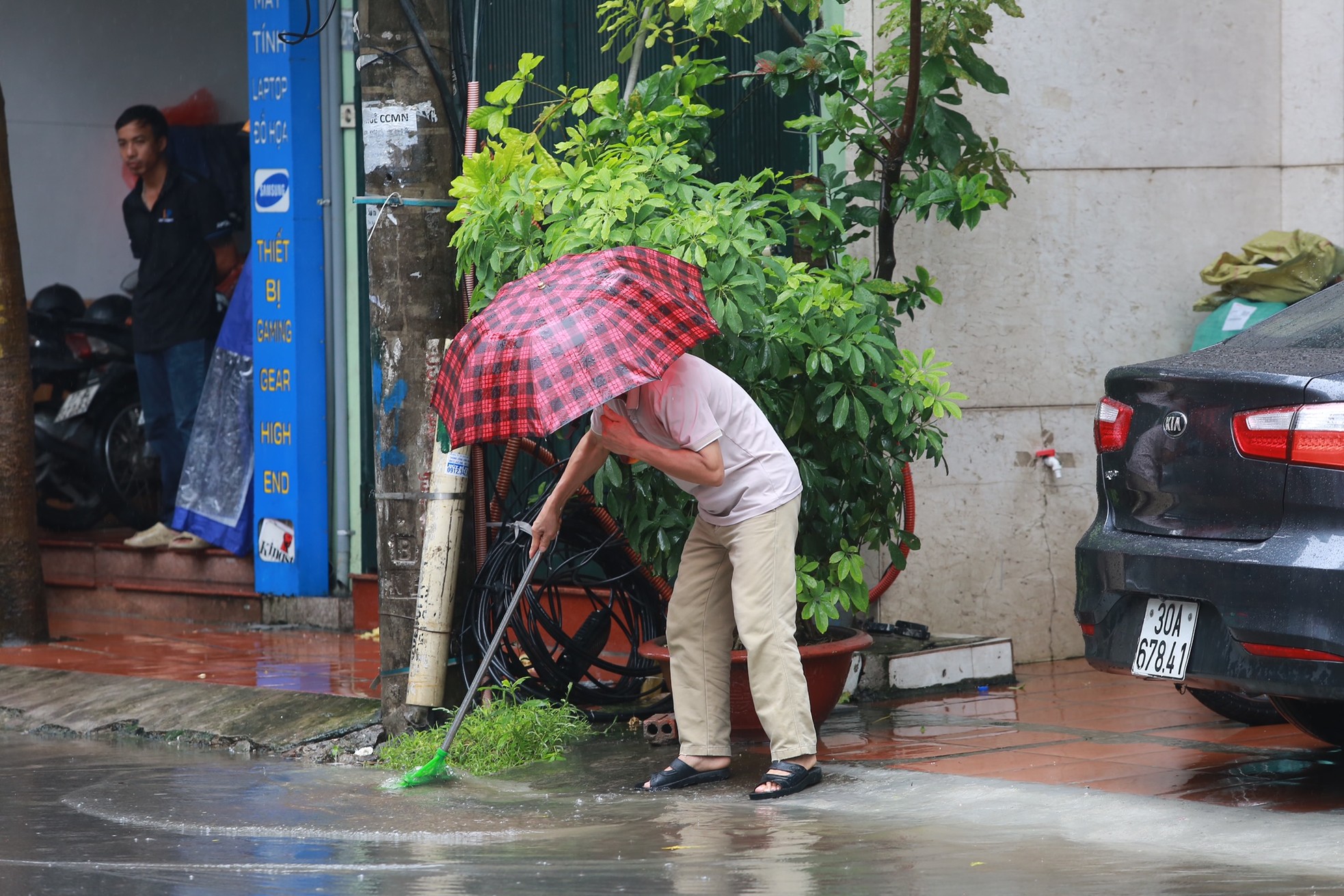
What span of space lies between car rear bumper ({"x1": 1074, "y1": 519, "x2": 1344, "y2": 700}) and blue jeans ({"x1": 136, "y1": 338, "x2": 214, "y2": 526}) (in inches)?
281

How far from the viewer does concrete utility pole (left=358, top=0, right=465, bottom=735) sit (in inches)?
264

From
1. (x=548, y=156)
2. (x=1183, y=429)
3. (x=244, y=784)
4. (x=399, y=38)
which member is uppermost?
(x=399, y=38)

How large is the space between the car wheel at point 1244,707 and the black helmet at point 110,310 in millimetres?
8454

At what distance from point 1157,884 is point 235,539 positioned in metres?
7.16

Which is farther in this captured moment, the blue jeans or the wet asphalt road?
the blue jeans

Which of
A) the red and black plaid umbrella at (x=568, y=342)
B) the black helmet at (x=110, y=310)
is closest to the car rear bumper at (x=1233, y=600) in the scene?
the red and black plaid umbrella at (x=568, y=342)

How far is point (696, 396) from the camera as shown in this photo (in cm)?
555

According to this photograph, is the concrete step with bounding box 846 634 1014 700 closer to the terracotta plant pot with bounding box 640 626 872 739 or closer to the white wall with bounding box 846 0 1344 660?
the white wall with bounding box 846 0 1344 660

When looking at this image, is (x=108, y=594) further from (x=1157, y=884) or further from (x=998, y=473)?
(x=1157, y=884)

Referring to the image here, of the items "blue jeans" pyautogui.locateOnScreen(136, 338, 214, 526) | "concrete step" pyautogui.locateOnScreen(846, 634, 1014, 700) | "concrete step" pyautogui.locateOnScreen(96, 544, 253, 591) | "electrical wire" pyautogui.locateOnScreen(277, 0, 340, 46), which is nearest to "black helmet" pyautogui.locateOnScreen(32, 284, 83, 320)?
"blue jeans" pyautogui.locateOnScreen(136, 338, 214, 526)

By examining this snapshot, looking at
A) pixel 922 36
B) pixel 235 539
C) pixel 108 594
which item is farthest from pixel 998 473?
pixel 108 594

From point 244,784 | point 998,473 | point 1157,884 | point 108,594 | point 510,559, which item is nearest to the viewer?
point 1157,884

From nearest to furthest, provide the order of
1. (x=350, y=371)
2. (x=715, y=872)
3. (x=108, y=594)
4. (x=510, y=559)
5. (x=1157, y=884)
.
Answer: (x=1157, y=884)
(x=715, y=872)
(x=510, y=559)
(x=350, y=371)
(x=108, y=594)

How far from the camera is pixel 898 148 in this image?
6.99 m
